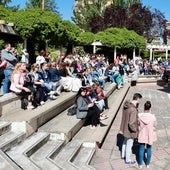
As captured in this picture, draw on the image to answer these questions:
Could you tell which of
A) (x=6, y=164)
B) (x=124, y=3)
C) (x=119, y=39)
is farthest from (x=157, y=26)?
(x=6, y=164)

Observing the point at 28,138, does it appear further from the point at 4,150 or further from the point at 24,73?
the point at 24,73

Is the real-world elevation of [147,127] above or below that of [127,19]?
below

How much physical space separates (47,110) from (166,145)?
3248mm

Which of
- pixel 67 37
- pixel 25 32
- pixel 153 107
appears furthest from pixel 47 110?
pixel 67 37

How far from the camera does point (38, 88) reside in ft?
36.4

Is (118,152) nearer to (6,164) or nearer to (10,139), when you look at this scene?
(10,139)

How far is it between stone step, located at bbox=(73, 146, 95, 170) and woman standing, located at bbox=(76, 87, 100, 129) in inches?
57.2

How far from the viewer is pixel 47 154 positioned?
768 cm

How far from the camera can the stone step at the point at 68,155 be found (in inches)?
291

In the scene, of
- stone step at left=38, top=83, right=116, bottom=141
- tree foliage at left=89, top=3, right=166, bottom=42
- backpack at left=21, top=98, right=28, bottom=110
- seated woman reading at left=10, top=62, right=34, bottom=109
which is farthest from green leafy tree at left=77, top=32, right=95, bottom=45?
backpack at left=21, top=98, right=28, bottom=110

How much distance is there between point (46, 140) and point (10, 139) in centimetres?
120

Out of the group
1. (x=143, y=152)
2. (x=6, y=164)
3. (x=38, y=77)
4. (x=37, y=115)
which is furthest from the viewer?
(x=38, y=77)

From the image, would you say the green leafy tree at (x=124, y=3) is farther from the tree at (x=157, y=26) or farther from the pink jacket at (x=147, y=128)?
the pink jacket at (x=147, y=128)

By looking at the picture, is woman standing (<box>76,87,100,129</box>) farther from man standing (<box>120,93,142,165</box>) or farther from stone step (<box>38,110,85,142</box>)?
man standing (<box>120,93,142,165</box>)
